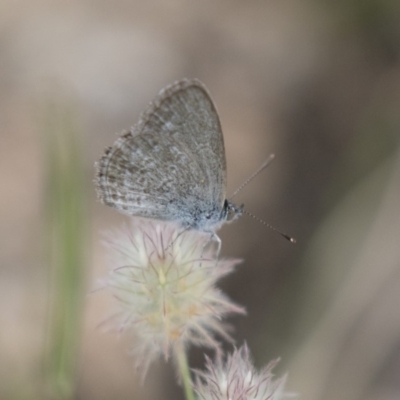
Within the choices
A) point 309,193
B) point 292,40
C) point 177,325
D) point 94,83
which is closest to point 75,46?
point 94,83

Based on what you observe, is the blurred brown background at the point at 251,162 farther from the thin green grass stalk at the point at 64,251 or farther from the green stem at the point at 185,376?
the green stem at the point at 185,376

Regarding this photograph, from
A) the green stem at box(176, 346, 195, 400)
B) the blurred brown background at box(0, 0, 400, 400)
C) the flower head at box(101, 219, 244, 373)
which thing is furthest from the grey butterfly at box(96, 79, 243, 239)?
the green stem at box(176, 346, 195, 400)

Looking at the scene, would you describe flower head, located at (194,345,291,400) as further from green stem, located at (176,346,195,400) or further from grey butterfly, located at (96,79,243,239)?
grey butterfly, located at (96,79,243,239)

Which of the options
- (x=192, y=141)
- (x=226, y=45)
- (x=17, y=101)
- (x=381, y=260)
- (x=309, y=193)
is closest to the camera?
(x=192, y=141)

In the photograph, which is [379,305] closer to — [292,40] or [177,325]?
[177,325]

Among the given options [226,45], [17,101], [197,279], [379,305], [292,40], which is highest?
[292,40]

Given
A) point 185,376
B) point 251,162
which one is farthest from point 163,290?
point 251,162

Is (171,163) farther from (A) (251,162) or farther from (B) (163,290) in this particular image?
(A) (251,162)
